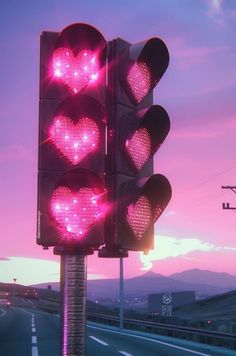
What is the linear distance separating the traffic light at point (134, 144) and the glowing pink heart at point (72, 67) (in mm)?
233

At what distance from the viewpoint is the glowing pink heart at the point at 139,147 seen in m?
4.18

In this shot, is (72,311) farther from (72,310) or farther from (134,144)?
(134,144)

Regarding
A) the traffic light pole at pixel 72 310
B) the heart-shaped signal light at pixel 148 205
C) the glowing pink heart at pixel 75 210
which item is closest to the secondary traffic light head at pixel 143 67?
the heart-shaped signal light at pixel 148 205

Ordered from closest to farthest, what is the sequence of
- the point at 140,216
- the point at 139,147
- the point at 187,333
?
the point at 140,216
the point at 139,147
the point at 187,333

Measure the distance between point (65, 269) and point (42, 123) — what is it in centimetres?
93

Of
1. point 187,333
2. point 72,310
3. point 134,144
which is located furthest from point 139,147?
point 187,333

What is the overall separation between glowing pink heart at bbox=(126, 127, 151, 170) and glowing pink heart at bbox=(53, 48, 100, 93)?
1.60 feet

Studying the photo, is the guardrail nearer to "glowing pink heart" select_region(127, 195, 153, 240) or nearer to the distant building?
the distant building

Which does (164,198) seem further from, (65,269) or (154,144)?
(65,269)

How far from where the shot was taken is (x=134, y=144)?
423 centimetres

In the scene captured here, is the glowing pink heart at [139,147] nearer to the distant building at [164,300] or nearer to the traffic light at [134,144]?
the traffic light at [134,144]

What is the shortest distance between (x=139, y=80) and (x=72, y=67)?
21.5 inches

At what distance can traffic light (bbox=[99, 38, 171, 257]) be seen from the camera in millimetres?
4027

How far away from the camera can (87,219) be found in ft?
12.7
